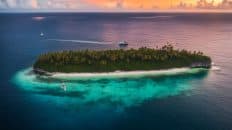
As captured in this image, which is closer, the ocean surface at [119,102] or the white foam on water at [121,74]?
the ocean surface at [119,102]

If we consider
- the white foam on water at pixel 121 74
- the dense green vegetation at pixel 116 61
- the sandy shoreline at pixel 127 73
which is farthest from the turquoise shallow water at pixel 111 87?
the dense green vegetation at pixel 116 61

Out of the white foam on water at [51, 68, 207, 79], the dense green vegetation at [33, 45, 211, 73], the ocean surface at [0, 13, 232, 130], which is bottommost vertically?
the ocean surface at [0, 13, 232, 130]

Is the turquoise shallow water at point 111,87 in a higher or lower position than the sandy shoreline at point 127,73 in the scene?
lower

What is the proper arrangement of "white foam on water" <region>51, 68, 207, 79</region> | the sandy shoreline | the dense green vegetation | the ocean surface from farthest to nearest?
the dense green vegetation
the sandy shoreline
"white foam on water" <region>51, 68, 207, 79</region>
the ocean surface

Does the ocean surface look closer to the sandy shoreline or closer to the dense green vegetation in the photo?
the sandy shoreline

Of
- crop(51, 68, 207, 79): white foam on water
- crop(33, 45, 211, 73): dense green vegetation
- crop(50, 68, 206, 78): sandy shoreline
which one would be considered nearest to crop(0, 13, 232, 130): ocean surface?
crop(51, 68, 207, 79): white foam on water

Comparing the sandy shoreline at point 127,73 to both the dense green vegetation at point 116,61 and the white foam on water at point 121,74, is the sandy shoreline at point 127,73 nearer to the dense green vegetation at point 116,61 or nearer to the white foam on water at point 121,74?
the white foam on water at point 121,74
